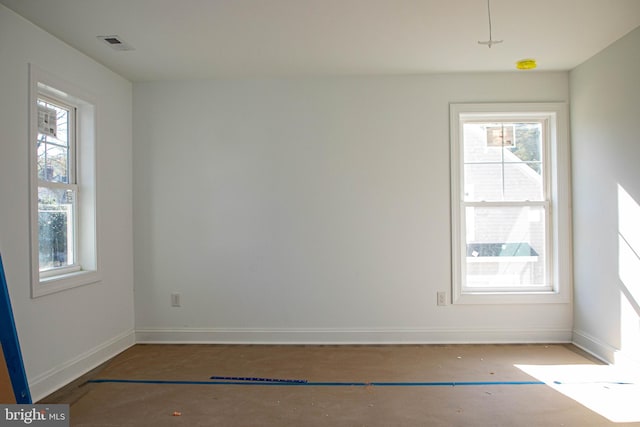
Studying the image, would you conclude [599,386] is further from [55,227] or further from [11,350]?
[55,227]

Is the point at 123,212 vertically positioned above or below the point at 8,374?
above

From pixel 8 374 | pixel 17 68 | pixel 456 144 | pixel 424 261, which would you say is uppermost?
pixel 17 68

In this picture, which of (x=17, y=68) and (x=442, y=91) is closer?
(x=17, y=68)

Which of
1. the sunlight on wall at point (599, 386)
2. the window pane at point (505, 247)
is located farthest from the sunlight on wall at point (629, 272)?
the window pane at point (505, 247)

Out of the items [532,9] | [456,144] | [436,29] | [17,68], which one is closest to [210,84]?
[17,68]

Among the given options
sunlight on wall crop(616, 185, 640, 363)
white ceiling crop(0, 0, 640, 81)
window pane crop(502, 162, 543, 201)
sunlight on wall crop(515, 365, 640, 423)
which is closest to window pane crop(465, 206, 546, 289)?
window pane crop(502, 162, 543, 201)

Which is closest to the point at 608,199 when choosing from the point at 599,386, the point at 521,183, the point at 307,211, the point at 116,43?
the point at 521,183

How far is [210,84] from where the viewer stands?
14.0ft

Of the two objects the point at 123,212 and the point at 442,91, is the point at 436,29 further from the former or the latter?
the point at 123,212

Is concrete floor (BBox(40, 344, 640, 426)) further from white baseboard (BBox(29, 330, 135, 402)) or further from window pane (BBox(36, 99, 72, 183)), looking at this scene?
window pane (BBox(36, 99, 72, 183))

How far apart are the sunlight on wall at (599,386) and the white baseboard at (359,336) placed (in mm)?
622

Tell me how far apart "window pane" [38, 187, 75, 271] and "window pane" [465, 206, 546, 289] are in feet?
12.0

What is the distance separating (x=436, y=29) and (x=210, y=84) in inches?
89.2

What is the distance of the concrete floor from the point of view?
8.74 ft
